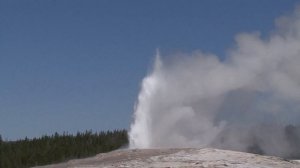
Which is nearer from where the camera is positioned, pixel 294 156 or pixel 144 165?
pixel 144 165

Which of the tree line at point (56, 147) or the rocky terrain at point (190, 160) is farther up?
the tree line at point (56, 147)

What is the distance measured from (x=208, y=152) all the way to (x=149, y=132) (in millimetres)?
7045

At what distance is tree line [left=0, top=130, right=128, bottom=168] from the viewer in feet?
82.9

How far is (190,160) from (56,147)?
12.4 m

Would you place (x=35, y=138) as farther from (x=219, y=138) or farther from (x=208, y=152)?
(x=208, y=152)

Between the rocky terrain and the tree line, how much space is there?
22.3 feet

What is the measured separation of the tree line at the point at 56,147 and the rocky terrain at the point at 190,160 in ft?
22.3

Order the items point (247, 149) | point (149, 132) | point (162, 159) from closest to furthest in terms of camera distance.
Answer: point (162, 159) → point (149, 132) → point (247, 149)

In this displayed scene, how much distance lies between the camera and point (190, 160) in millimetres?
16500

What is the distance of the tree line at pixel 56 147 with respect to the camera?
25266mm

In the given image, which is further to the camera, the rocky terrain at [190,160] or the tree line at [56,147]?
the tree line at [56,147]

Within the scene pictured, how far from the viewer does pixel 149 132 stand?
24312 millimetres

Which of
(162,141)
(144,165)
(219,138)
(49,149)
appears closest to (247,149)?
(219,138)

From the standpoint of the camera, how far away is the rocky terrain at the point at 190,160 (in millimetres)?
15904
